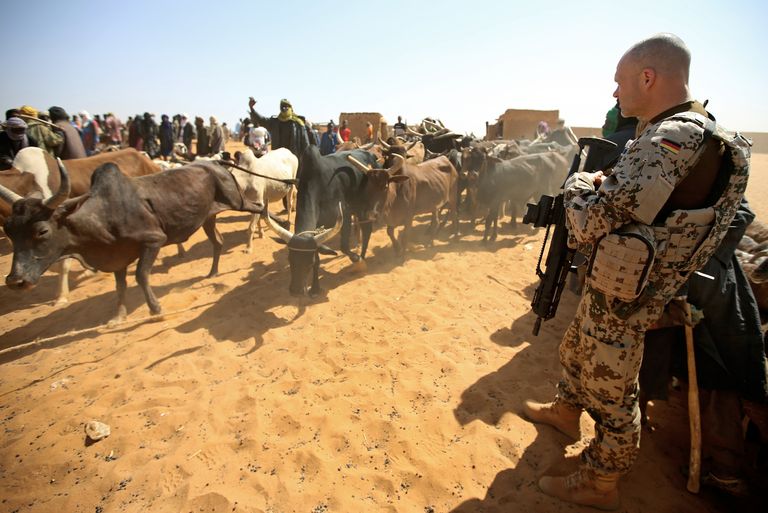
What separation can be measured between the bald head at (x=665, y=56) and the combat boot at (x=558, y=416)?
2.32m

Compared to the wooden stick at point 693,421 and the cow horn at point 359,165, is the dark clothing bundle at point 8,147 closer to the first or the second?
the cow horn at point 359,165

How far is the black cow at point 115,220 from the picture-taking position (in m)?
3.78

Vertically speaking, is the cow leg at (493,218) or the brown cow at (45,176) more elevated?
the brown cow at (45,176)

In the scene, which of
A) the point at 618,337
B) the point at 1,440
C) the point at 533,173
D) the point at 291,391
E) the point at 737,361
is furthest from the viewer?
the point at 533,173

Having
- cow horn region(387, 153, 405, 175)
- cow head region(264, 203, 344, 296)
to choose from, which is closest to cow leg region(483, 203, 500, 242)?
cow horn region(387, 153, 405, 175)

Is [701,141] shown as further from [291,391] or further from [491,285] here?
[491,285]

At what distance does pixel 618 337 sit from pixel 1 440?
4662 millimetres

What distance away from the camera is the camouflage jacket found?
1.55 metres

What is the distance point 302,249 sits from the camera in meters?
4.76

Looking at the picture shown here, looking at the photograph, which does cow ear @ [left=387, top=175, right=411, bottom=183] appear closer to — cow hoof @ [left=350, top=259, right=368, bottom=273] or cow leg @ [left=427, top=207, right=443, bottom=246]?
cow hoof @ [left=350, top=259, right=368, bottom=273]

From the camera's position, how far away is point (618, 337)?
1.96m

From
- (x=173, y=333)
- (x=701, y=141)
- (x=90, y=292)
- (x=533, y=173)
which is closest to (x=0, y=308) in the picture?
(x=90, y=292)

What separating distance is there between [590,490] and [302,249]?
382 centimetres

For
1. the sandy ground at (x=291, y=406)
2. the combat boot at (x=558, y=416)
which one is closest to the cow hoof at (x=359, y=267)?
the sandy ground at (x=291, y=406)
